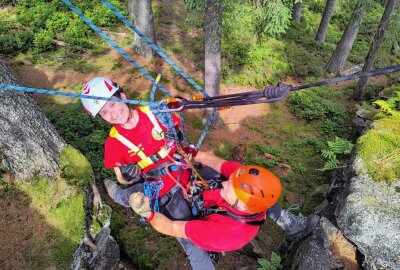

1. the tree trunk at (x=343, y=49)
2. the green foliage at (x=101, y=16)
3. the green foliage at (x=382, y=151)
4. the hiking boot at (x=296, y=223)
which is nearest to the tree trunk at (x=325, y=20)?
the tree trunk at (x=343, y=49)

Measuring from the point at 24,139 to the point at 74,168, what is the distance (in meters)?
0.98

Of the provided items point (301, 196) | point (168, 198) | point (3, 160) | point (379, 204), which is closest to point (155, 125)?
point (168, 198)

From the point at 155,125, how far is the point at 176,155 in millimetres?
512

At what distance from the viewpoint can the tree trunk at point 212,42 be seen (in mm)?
8438

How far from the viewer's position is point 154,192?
173 inches

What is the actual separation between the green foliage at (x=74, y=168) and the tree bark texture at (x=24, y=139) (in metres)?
0.13

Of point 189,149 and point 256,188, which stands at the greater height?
point 256,188

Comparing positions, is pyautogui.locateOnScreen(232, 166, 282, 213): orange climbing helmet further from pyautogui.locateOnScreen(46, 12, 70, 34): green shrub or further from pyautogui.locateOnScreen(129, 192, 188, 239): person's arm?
pyautogui.locateOnScreen(46, 12, 70, 34): green shrub

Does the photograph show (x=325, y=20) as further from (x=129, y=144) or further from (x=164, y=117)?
(x=129, y=144)

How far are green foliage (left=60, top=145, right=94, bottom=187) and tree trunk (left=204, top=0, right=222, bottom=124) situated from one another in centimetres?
524

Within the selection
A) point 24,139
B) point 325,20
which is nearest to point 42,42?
point 24,139

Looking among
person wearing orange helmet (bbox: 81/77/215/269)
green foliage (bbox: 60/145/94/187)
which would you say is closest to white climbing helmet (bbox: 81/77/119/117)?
person wearing orange helmet (bbox: 81/77/215/269)

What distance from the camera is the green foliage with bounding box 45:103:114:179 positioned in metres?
7.36

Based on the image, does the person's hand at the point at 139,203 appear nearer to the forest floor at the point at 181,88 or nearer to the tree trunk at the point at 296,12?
the forest floor at the point at 181,88
